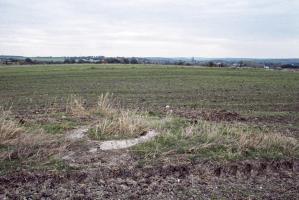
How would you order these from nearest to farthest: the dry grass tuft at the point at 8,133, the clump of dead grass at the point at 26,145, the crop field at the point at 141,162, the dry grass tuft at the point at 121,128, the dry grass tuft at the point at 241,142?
the crop field at the point at 141,162
the clump of dead grass at the point at 26,145
the dry grass tuft at the point at 8,133
the dry grass tuft at the point at 241,142
the dry grass tuft at the point at 121,128

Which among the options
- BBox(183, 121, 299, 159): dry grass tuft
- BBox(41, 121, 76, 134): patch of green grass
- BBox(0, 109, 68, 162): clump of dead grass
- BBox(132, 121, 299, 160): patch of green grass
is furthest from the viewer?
BBox(41, 121, 76, 134): patch of green grass

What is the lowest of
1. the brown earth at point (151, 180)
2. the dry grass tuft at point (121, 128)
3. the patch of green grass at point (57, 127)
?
the brown earth at point (151, 180)

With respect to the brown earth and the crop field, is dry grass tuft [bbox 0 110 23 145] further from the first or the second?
the brown earth

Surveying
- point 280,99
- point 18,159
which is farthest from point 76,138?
point 280,99

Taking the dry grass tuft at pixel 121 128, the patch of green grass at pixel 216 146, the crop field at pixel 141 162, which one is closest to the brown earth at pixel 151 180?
the crop field at pixel 141 162

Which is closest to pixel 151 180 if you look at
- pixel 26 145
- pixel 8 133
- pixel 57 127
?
pixel 26 145

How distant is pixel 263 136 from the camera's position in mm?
8438

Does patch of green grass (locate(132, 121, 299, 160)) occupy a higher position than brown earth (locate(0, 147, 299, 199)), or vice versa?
patch of green grass (locate(132, 121, 299, 160))

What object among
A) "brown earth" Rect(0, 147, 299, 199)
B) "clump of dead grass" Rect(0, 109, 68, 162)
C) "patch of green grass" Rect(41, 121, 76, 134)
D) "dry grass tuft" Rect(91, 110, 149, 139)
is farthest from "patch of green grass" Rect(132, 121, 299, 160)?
"patch of green grass" Rect(41, 121, 76, 134)

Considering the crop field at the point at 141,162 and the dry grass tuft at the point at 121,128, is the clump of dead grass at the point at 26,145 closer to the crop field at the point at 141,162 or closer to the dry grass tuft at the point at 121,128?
the crop field at the point at 141,162

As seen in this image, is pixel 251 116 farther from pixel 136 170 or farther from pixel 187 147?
pixel 136 170

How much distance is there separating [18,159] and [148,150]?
8.18 feet

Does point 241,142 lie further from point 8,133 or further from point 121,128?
point 8,133

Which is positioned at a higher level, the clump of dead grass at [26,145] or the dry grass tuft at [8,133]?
the dry grass tuft at [8,133]
